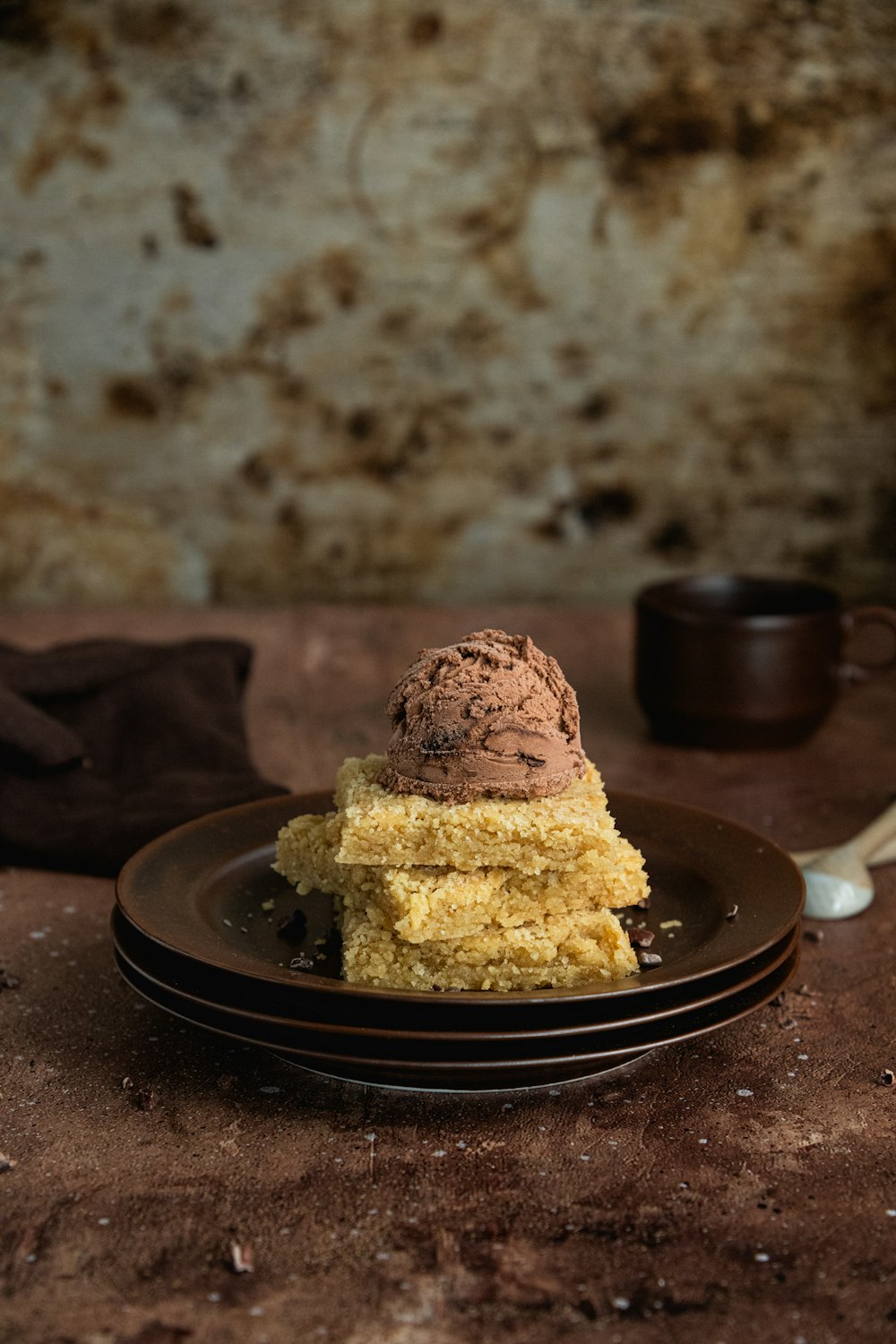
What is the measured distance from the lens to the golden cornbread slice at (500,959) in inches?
41.5

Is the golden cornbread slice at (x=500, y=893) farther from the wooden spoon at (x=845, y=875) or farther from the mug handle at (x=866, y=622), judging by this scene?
the mug handle at (x=866, y=622)

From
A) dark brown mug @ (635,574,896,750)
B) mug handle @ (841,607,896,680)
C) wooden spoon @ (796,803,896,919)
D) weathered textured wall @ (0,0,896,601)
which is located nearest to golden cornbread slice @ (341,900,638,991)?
wooden spoon @ (796,803,896,919)

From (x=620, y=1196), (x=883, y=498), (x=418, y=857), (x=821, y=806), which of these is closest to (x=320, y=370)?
(x=883, y=498)

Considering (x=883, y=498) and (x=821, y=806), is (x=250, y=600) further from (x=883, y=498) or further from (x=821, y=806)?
(x=821, y=806)

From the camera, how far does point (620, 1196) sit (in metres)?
0.94

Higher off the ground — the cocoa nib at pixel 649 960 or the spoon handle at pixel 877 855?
the cocoa nib at pixel 649 960

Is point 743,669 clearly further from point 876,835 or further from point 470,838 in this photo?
point 470,838

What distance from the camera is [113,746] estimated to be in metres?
1.83

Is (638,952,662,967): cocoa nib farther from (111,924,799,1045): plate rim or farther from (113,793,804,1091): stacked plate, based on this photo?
(111,924,799,1045): plate rim

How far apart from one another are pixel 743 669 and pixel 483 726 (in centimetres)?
86

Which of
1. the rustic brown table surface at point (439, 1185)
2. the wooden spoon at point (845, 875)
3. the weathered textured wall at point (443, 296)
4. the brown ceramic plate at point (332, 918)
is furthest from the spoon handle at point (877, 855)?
the weathered textured wall at point (443, 296)

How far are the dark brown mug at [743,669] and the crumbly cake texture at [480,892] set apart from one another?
0.82 meters

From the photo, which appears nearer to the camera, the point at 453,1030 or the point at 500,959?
the point at 453,1030

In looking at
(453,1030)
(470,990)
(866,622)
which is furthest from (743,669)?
(453,1030)
